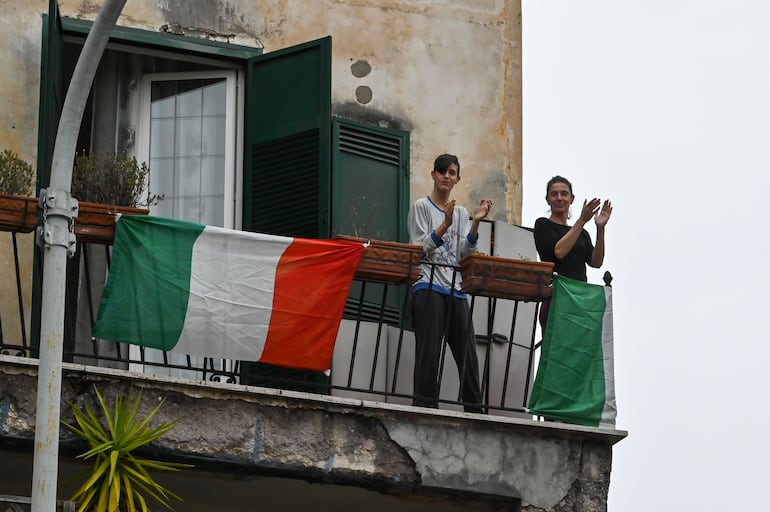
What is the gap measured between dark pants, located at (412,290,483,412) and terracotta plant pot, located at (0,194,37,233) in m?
2.43

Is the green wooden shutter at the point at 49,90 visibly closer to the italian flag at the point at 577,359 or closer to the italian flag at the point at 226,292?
the italian flag at the point at 226,292

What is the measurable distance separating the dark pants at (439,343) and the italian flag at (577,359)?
0.46m

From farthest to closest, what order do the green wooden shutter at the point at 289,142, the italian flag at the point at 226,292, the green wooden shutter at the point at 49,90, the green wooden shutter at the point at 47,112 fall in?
the green wooden shutter at the point at 289,142 → the green wooden shutter at the point at 49,90 → the green wooden shutter at the point at 47,112 → the italian flag at the point at 226,292

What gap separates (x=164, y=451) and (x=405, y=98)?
3.91m

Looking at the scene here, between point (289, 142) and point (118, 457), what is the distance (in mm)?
3224

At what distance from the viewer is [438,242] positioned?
13.5 meters

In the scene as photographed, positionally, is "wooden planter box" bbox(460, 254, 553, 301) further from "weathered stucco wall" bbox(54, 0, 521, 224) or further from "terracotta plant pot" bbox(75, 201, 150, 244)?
"terracotta plant pot" bbox(75, 201, 150, 244)

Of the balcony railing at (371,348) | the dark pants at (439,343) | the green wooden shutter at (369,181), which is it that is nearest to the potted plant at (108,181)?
the balcony railing at (371,348)

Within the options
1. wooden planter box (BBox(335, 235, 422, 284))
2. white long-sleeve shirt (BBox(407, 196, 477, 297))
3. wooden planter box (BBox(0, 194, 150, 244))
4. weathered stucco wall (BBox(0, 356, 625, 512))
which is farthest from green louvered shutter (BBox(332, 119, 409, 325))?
wooden planter box (BBox(0, 194, 150, 244))

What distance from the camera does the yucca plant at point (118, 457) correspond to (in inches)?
471

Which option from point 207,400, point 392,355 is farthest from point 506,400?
point 207,400

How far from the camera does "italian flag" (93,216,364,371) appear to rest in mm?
12875

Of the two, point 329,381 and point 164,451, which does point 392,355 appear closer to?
point 329,381

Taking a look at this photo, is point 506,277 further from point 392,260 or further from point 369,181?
point 369,181
